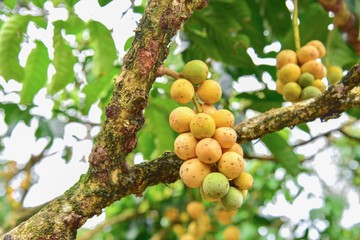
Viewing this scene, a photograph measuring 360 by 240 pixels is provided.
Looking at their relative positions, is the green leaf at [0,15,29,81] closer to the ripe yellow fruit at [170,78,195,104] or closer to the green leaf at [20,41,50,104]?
the green leaf at [20,41,50,104]

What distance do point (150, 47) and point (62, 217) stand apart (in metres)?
0.31

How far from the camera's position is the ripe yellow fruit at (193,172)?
863 mm

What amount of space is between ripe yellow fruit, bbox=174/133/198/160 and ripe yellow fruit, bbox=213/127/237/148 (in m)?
0.04

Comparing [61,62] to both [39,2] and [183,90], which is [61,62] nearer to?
[39,2]

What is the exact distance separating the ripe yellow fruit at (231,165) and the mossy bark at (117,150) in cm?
14

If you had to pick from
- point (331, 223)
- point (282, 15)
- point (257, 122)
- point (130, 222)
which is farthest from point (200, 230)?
point (257, 122)

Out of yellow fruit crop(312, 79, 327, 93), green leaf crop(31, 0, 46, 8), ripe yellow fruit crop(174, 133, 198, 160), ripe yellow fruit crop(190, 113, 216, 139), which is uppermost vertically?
green leaf crop(31, 0, 46, 8)

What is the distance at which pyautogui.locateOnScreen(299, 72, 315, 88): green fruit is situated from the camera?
1.25 metres

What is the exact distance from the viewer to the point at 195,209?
94.6 inches

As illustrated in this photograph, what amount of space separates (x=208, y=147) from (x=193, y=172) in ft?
0.16

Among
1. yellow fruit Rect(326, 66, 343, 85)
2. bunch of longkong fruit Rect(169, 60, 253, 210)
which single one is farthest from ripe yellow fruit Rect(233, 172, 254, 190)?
yellow fruit Rect(326, 66, 343, 85)

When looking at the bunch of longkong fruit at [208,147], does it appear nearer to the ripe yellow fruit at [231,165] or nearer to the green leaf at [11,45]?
the ripe yellow fruit at [231,165]

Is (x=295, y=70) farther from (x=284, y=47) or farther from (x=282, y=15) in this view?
(x=282, y=15)

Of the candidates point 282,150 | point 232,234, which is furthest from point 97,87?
point 232,234
